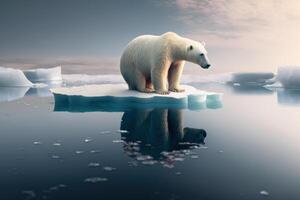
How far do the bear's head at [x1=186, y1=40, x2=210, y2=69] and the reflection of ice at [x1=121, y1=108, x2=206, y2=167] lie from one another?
209 cm

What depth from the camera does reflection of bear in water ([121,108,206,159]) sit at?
5223 millimetres

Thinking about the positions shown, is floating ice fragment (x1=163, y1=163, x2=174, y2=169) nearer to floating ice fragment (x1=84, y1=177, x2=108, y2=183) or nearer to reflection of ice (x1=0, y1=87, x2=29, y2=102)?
floating ice fragment (x1=84, y1=177, x2=108, y2=183)

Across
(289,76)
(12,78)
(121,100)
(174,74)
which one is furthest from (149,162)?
(12,78)

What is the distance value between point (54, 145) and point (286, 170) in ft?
11.6

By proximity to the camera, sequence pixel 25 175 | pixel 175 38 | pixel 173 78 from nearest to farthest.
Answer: pixel 25 175, pixel 175 38, pixel 173 78

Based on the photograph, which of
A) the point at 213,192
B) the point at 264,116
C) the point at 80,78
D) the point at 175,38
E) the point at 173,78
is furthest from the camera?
the point at 80,78

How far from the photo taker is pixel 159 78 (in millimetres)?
10328

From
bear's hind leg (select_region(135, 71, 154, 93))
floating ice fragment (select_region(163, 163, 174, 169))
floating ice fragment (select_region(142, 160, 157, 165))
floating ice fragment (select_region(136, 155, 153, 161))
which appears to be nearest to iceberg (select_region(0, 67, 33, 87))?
bear's hind leg (select_region(135, 71, 154, 93))

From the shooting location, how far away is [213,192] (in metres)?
3.43

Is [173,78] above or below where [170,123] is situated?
above

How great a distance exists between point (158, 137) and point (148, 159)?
1432 millimetres

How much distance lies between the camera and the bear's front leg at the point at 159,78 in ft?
33.6

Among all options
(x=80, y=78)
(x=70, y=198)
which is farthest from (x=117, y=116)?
(x=80, y=78)

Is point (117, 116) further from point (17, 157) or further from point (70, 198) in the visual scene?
point (70, 198)
